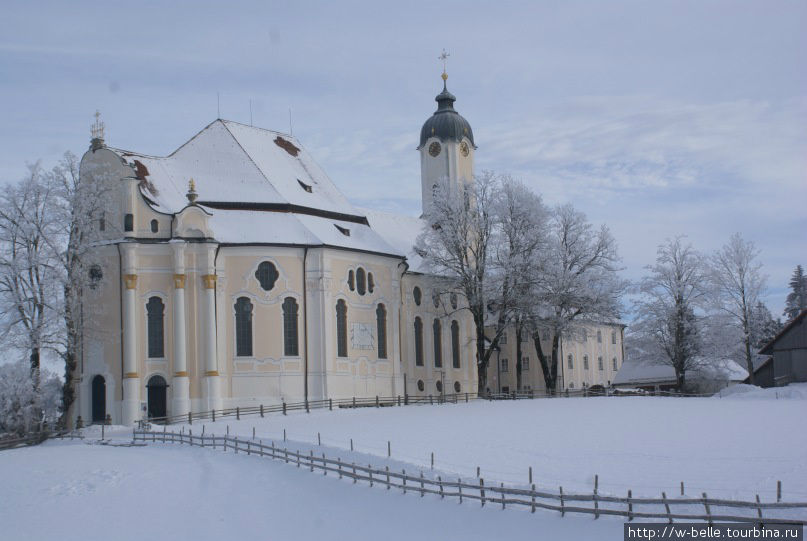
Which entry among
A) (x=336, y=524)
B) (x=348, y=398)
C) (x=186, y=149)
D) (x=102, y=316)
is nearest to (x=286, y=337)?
(x=348, y=398)

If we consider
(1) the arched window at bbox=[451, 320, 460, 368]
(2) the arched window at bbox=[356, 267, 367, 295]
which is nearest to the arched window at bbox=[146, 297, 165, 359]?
(2) the arched window at bbox=[356, 267, 367, 295]

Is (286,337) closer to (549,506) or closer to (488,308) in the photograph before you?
(488,308)

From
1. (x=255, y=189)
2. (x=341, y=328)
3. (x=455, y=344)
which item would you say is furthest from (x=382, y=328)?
(x=255, y=189)

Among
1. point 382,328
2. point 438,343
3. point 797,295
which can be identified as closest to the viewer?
point 382,328

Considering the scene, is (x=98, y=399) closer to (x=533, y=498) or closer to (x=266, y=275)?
(x=266, y=275)

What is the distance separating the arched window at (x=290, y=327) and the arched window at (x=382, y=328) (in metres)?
6.13

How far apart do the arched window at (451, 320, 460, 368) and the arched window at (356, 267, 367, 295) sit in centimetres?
1026

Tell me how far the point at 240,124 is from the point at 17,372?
70.6ft

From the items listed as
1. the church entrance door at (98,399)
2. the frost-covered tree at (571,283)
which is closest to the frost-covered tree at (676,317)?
the frost-covered tree at (571,283)

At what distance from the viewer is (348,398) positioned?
55312 mm

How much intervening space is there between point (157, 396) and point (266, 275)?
8641mm

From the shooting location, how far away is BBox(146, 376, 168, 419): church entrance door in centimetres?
5140

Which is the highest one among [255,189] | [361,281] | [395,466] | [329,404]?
[255,189]

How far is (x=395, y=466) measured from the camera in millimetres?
31172
